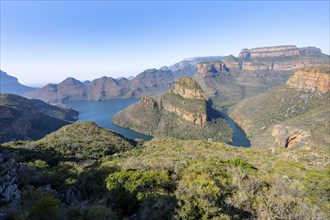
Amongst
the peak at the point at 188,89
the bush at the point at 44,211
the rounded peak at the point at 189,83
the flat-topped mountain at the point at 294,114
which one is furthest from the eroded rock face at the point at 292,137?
the bush at the point at 44,211

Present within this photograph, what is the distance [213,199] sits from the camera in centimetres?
1916

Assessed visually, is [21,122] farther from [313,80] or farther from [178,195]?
[313,80]

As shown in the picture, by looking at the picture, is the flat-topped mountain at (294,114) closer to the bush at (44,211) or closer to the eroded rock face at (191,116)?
the eroded rock face at (191,116)

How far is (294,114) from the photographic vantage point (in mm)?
127625

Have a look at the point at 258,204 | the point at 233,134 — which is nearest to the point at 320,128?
the point at 233,134

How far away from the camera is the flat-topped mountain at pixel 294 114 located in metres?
83.1

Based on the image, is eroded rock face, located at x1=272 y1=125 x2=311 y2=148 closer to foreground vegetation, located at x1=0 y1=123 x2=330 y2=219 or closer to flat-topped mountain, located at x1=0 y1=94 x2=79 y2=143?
foreground vegetation, located at x1=0 y1=123 x2=330 y2=219

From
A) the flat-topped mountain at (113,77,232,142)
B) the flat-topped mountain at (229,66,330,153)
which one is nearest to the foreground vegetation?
the flat-topped mountain at (229,66,330,153)

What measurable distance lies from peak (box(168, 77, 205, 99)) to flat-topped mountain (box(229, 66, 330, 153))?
34.5 meters

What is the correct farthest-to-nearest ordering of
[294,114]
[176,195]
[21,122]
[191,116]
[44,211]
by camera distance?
[191,116] → [294,114] → [21,122] → [176,195] → [44,211]

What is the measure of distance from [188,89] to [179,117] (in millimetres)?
22332

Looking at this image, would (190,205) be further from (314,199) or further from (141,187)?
(314,199)

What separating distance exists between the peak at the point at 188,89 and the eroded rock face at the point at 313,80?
59485 mm

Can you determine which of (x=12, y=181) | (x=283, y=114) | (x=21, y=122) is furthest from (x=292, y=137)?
(x=21, y=122)
